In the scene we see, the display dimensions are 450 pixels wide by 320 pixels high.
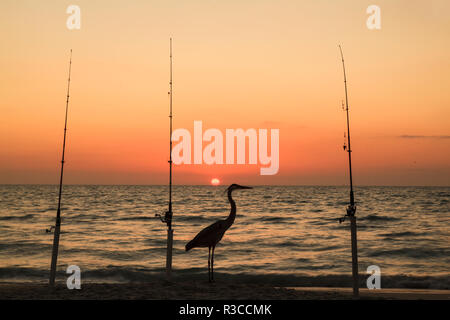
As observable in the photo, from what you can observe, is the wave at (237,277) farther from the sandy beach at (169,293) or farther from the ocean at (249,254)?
the sandy beach at (169,293)

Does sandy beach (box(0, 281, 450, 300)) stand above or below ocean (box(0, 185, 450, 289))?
above

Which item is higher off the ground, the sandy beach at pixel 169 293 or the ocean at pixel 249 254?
the sandy beach at pixel 169 293

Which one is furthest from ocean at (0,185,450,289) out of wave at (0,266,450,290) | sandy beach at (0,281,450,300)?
sandy beach at (0,281,450,300)

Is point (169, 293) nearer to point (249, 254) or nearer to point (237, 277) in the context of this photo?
point (237, 277)

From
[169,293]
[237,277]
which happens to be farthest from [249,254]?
[169,293]

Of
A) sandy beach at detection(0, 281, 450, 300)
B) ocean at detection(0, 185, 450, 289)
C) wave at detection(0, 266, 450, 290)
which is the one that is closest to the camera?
sandy beach at detection(0, 281, 450, 300)

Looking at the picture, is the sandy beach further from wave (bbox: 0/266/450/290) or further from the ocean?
the ocean

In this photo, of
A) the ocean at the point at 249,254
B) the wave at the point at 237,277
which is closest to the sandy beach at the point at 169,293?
the wave at the point at 237,277

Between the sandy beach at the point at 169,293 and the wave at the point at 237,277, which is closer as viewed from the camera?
the sandy beach at the point at 169,293

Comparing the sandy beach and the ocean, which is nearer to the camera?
the sandy beach

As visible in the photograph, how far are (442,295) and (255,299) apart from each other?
4.88 metres

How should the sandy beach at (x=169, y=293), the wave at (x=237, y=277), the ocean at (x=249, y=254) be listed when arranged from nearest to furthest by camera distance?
the sandy beach at (x=169, y=293) → the wave at (x=237, y=277) → the ocean at (x=249, y=254)
